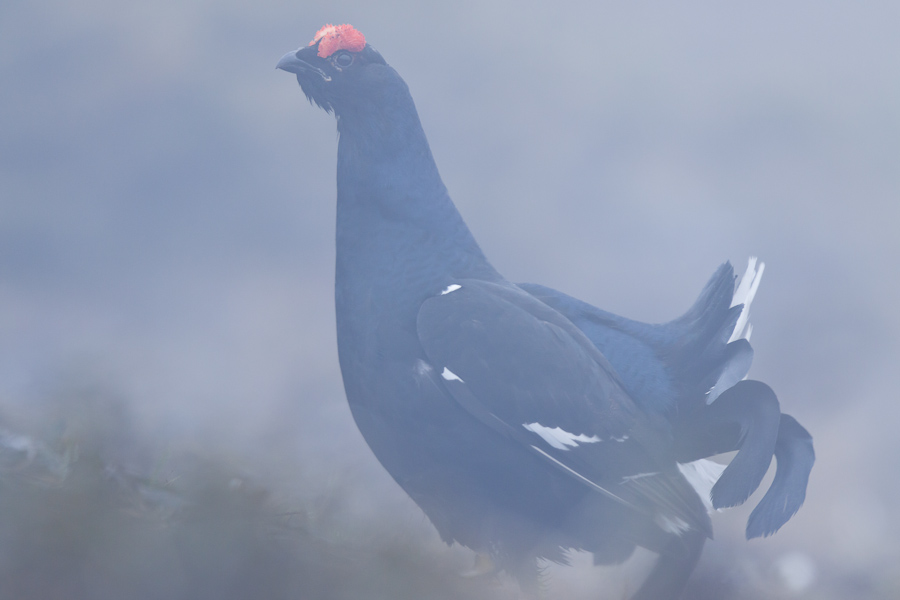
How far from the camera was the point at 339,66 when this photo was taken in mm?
1076

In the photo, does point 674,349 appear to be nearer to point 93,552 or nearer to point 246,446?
point 246,446

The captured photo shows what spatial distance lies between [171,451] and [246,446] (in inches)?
14.8

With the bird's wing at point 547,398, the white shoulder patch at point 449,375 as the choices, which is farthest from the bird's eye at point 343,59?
the white shoulder patch at point 449,375

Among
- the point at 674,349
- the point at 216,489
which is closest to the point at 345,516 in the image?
the point at 216,489

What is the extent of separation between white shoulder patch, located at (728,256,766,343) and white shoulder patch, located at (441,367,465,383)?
47cm

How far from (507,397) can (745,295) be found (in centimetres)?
50

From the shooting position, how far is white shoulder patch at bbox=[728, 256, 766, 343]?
3.70 ft

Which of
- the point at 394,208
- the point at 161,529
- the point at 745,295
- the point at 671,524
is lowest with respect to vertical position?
the point at 161,529

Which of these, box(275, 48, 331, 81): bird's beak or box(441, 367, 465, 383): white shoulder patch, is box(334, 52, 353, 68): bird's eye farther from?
box(441, 367, 465, 383): white shoulder patch

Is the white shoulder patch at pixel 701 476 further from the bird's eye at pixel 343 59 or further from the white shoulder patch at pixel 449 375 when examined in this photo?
the bird's eye at pixel 343 59

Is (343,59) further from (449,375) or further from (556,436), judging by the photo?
(556,436)

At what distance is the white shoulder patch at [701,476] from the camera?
999 mm

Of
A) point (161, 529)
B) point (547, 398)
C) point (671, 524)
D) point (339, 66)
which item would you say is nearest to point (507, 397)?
point (547, 398)

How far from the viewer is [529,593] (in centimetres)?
91
